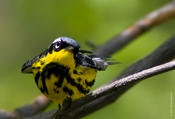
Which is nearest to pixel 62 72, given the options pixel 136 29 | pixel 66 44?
pixel 66 44

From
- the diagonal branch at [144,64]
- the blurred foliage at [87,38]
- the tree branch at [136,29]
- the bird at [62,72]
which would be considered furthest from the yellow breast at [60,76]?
the tree branch at [136,29]

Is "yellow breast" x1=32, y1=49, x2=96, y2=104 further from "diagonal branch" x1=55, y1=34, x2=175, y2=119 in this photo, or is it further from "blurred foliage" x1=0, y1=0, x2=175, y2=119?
"blurred foliage" x1=0, y1=0, x2=175, y2=119

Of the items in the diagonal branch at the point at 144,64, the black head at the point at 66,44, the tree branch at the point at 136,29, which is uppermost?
the tree branch at the point at 136,29

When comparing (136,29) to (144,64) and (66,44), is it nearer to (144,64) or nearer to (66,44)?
(144,64)

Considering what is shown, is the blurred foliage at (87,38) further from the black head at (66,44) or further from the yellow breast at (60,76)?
the black head at (66,44)

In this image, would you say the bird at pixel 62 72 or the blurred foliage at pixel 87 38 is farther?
the blurred foliage at pixel 87 38

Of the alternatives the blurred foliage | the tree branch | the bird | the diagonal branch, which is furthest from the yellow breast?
the tree branch

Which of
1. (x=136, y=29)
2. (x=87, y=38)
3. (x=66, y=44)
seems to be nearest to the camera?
(x=66, y=44)

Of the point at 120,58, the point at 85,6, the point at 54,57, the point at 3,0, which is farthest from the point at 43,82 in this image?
the point at 3,0
